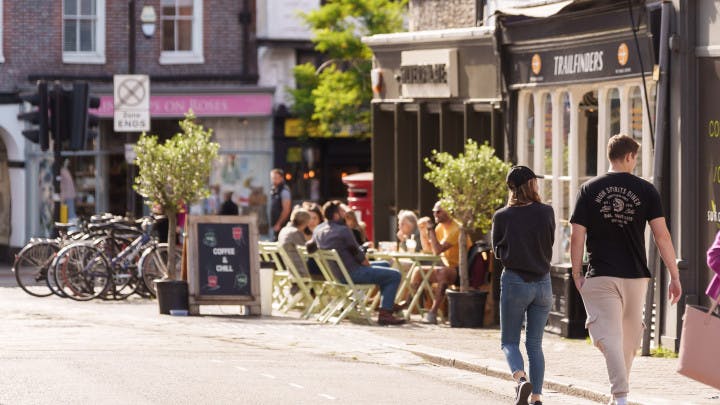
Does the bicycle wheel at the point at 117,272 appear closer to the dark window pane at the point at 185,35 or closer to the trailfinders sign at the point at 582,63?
the trailfinders sign at the point at 582,63

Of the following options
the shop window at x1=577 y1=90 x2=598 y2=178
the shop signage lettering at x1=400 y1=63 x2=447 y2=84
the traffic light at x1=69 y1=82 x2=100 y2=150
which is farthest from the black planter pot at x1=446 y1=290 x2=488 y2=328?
the traffic light at x1=69 y1=82 x2=100 y2=150

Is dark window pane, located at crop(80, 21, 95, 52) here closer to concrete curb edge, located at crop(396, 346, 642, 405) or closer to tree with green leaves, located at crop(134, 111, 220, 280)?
tree with green leaves, located at crop(134, 111, 220, 280)

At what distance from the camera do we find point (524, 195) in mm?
11234

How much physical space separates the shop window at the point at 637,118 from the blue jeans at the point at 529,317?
17.6 ft

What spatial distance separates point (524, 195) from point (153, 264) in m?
11.7

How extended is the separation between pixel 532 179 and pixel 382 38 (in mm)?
12695

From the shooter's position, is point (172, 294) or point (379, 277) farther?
point (172, 294)

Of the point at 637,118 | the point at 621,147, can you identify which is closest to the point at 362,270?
the point at 637,118

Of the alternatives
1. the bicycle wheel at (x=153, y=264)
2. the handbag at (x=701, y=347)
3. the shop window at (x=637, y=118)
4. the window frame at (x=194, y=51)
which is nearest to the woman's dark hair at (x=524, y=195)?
the handbag at (x=701, y=347)

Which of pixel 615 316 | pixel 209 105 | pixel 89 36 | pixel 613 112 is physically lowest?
pixel 615 316

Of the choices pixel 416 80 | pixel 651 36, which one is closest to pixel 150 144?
pixel 416 80

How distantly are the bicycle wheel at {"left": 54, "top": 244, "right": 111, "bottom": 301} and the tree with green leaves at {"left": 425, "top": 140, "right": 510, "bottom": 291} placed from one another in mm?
5561

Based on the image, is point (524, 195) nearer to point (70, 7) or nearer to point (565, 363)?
point (565, 363)

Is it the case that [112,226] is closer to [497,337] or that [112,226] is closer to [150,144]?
[150,144]
